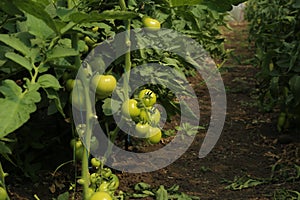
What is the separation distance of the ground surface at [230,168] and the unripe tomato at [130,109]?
103 cm

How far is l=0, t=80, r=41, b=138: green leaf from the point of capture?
3.59 feet

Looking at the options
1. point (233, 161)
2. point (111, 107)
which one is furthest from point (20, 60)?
point (233, 161)

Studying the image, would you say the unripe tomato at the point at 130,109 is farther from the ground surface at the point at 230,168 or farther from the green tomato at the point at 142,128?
the ground surface at the point at 230,168

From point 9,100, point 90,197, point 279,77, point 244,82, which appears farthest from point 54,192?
point 244,82

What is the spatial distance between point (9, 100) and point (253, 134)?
10.5ft

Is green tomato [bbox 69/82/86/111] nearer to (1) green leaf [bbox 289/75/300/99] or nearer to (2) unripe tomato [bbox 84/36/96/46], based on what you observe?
(2) unripe tomato [bbox 84/36/96/46]

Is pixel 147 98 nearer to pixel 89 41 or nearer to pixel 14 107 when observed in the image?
pixel 89 41

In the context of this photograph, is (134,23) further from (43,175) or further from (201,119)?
(201,119)

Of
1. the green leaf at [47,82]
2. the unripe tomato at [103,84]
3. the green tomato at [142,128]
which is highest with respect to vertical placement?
the green leaf at [47,82]

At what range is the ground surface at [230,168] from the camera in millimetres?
2766

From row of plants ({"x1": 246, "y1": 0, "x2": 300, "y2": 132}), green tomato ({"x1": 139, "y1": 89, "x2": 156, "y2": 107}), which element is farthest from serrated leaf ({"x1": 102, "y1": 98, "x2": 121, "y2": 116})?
row of plants ({"x1": 246, "y1": 0, "x2": 300, "y2": 132})

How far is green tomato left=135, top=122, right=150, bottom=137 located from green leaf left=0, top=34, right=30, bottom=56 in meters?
0.47

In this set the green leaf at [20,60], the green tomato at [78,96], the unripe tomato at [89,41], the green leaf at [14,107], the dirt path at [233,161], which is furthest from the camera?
the dirt path at [233,161]

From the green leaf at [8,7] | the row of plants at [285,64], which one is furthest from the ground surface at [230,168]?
the green leaf at [8,7]
